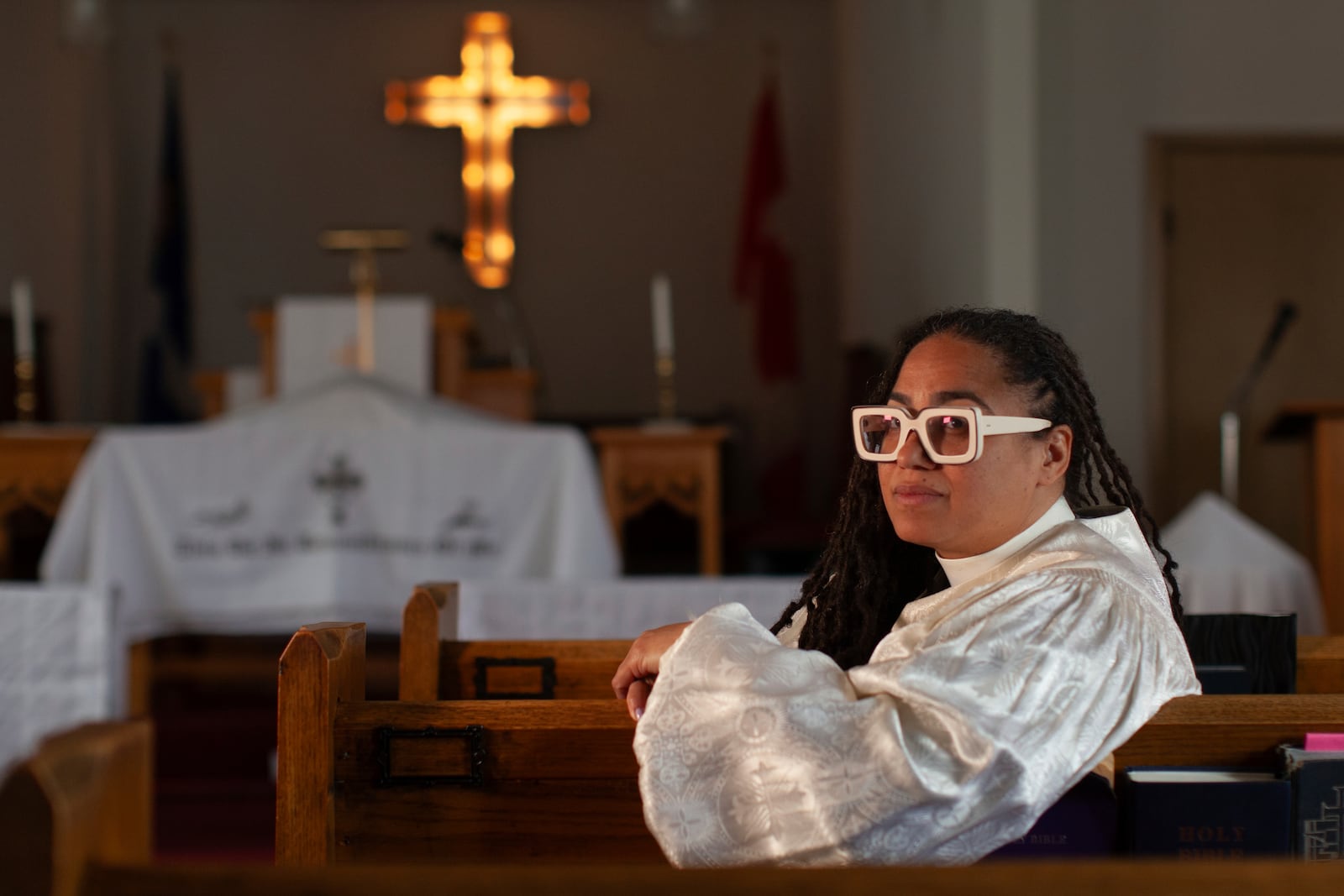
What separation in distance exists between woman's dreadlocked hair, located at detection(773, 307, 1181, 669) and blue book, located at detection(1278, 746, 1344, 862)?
350 millimetres

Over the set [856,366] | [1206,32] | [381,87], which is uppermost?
[381,87]

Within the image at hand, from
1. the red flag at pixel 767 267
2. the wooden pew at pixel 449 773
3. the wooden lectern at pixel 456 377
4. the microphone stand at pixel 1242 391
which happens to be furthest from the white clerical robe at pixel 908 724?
the red flag at pixel 767 267

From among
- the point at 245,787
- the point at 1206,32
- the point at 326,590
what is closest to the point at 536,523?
the point at 326,590

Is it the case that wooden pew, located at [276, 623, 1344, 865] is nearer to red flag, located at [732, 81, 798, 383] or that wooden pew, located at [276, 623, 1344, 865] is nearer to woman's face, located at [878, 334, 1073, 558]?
woman's face, located at [878, 334, 1073, 558]

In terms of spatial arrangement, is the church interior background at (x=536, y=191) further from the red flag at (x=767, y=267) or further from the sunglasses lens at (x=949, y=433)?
the sunglasses lens at (x=949, y=433)

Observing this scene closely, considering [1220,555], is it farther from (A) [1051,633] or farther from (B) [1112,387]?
(A) [1051,633]

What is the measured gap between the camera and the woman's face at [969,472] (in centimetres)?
148

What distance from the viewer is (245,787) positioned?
395cm

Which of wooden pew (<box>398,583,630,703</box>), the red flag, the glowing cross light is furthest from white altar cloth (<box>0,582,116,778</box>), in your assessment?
the red flag

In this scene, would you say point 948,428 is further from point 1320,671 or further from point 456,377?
point 456,377

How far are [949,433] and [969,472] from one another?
47mm

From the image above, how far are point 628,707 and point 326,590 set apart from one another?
9.57 ft

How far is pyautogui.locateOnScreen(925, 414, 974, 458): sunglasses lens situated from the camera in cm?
146

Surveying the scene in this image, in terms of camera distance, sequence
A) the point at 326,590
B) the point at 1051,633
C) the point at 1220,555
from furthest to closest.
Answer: the point at 326,590 → the point at 1220,555 → the point at 1051,633
